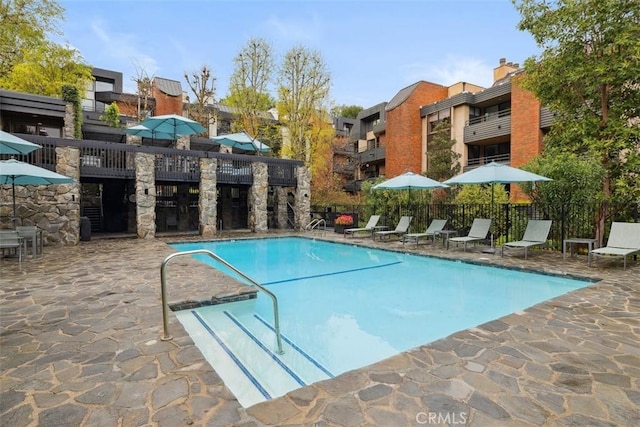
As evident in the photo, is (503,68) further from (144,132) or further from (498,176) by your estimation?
(144,132)

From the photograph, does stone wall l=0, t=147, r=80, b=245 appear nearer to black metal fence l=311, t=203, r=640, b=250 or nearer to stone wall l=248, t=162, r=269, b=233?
stone wall l=248, t=162, r=269, b=233

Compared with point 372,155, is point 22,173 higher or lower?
lower

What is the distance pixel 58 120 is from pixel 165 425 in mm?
18552

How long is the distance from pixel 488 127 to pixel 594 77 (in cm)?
1309

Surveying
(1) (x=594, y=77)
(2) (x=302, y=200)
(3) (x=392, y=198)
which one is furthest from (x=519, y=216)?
(2) (x=302, y=200)

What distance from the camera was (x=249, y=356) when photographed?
356cm

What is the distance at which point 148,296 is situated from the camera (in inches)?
197

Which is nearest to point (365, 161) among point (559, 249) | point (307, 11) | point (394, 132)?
point (394, 132)

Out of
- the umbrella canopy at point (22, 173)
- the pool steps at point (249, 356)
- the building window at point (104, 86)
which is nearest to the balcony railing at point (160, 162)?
the umbrella canopy at point (22, 173)

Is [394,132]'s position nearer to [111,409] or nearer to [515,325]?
[515,325]

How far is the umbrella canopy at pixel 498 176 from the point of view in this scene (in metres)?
8.23

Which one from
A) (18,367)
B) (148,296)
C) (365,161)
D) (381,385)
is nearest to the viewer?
(381,385)

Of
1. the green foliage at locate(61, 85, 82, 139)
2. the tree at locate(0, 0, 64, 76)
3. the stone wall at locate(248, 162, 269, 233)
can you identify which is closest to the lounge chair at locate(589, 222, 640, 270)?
the stone wall at locate(248, 162, 269, 233)

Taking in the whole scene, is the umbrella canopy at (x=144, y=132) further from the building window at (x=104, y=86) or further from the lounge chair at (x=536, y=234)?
the building window at (x=104, y=86)
